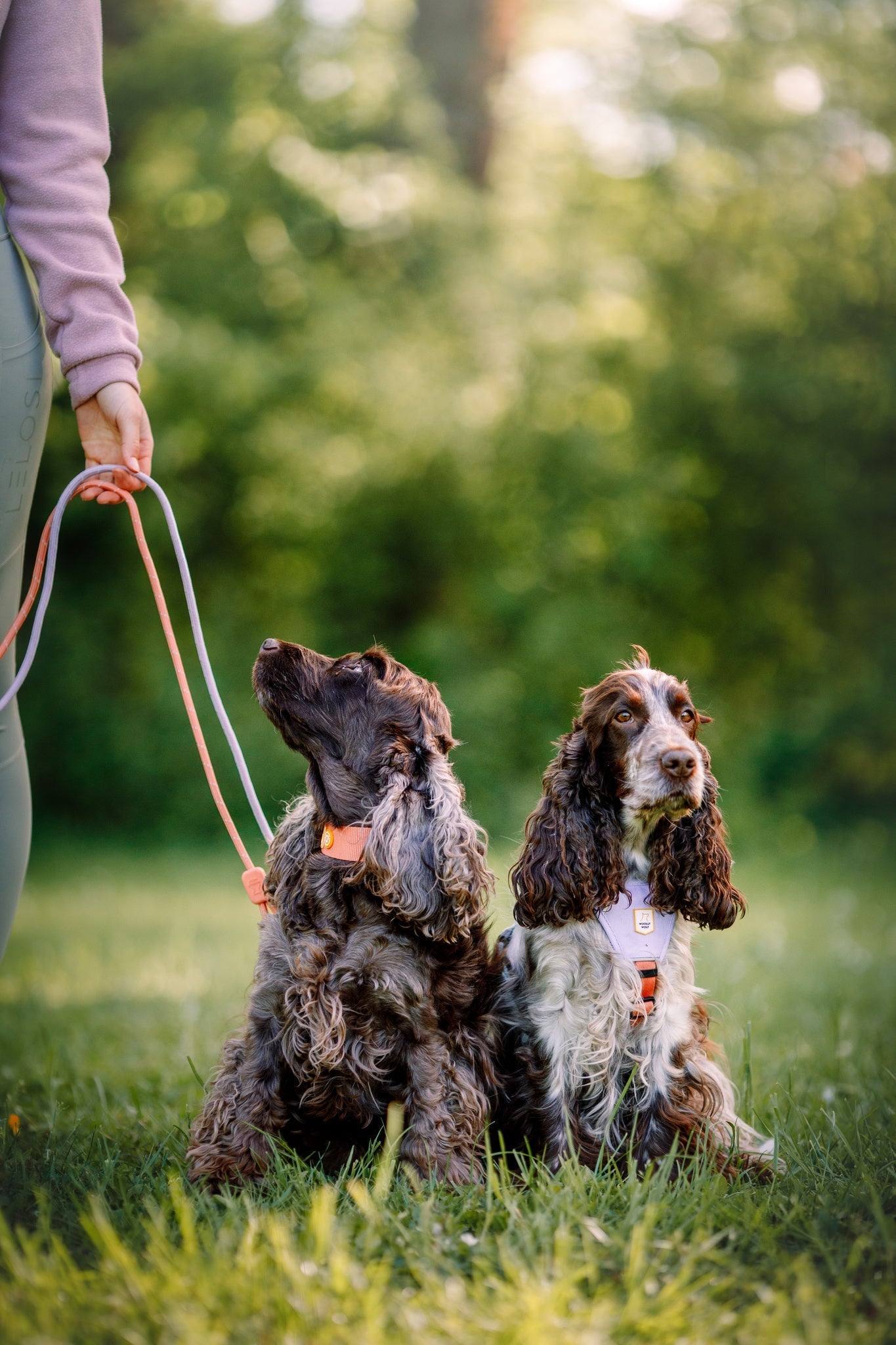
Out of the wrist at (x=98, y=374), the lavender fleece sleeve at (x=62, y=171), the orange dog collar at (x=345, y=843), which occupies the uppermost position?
the lavender fleece sleeve at (x=62, y=171)

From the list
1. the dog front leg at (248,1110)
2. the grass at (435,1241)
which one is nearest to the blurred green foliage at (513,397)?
the grass at (435,1241)

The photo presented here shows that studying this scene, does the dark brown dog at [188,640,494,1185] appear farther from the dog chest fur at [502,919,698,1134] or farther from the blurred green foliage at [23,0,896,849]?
the blurred green foliage at [23,0,896,849]

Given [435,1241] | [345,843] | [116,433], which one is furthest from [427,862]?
[116,433]

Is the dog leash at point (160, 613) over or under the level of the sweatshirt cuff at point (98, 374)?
under

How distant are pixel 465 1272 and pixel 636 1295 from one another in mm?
360

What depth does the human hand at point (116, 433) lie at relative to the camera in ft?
9.59

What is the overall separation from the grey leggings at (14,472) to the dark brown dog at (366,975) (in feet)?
2.14

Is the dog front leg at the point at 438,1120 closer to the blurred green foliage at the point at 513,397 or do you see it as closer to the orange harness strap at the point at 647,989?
the orange harness strap at the point at 647,989

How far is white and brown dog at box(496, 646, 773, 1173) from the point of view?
303 centimetres

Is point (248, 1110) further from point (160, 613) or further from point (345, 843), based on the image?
point (160, 613)

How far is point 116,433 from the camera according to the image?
3.02 meters

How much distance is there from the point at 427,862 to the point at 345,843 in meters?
0.22

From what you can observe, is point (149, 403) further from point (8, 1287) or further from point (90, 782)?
point (8, 1287)

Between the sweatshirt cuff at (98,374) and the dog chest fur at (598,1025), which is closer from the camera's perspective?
the sweatshirt cuff at (98,374)
